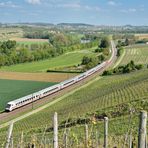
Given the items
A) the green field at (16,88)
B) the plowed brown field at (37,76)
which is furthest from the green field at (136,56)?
the green field at (16,88)

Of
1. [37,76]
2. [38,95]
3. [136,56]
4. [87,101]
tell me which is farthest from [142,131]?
[136,56]

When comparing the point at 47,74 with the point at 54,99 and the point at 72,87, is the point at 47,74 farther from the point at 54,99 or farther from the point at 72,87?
the point at 54,99

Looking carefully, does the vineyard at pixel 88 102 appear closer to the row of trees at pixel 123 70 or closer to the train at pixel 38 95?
the train at pixel 38 95

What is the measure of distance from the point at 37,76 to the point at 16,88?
14137 millimetres

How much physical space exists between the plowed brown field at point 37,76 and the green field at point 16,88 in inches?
142

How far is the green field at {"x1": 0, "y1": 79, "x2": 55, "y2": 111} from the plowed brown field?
3.59 metres

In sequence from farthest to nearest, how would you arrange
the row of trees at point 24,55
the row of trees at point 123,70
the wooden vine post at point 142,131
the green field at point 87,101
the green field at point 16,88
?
the row of trees at point 24,55, the row of trees at point 123,70, the green field at point 16,88, the green field at point 87,101, the wooden vine post at point 142,131

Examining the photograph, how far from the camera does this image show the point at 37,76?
273ft

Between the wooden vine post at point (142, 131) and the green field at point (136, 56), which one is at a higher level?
the wooden vine post at point (142, 131)

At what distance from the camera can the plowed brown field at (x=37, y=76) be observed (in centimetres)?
7950

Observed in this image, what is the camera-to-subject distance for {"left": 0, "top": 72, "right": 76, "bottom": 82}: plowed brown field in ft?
261

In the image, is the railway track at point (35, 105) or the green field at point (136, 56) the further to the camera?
the green field at point (136, 56)

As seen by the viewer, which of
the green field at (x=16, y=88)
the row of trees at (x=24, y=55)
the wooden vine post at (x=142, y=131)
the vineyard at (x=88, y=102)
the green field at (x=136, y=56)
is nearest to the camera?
the wooden vine post at (x=142, y=131)

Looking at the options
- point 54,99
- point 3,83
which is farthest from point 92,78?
point 54,99
